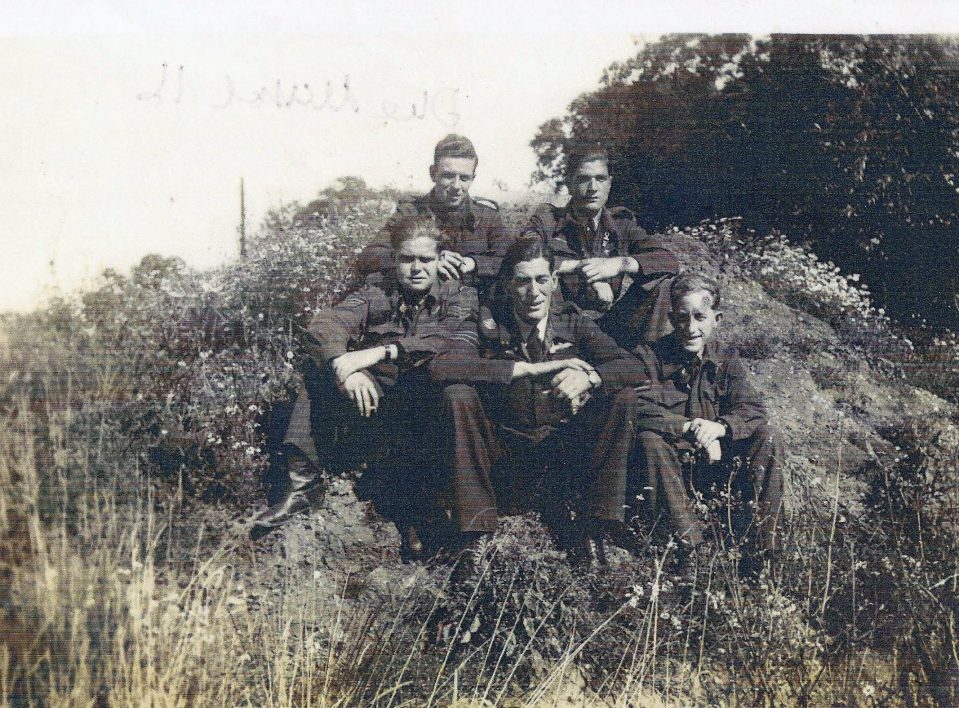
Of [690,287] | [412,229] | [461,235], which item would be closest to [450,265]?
[461,235]

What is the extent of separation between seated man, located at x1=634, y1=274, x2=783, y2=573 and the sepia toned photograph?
0.02 m

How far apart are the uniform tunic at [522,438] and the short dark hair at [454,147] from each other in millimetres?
925

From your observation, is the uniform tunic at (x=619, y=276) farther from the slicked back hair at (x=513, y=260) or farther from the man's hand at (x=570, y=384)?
the man's hand at (x=570, y=384)

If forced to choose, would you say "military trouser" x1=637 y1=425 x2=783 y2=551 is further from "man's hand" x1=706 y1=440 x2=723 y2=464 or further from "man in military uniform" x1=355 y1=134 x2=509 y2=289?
"man in military uniform" x1=355 y1=134 x2=509 y2=289

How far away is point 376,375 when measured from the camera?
157 inches

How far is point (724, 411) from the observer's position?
4.07 metres

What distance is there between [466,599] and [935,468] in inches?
100

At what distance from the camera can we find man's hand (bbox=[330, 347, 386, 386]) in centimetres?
397

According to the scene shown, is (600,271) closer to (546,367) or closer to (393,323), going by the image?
(546,367)

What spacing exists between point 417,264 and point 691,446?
1.68m

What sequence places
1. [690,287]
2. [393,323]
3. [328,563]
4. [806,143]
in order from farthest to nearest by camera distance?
[806,143] → [690,287] → [393,323] → [328,563]

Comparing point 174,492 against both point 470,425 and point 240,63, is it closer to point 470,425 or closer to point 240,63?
point 470,425

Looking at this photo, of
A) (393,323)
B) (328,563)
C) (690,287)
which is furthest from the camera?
(690,287)

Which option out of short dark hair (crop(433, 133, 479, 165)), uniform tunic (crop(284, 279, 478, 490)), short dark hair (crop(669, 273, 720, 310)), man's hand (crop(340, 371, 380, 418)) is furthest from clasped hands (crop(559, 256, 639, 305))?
man's hand (crop(340, 371, 380, 418))
